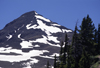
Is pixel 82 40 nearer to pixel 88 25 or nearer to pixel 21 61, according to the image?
pixel 88 25

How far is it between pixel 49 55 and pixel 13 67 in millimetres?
48321

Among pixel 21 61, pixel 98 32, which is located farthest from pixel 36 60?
pixel 98 32

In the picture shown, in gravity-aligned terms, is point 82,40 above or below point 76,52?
above

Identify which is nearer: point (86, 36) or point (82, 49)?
point (82, 49)

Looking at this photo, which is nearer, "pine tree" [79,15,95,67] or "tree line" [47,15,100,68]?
"tree line" [47,15,100,68]

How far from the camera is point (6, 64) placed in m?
171

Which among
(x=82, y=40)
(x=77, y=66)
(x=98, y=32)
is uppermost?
(x=98, y=32)

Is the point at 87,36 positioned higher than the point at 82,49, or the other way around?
the point at 87,36

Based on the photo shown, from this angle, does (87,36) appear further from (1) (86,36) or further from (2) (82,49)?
(2) (82,49)

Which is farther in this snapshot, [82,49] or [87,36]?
[87,36]

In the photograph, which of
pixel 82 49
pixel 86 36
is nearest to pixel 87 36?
pixel 86 36

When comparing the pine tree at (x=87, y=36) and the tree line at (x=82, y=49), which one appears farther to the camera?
the pine tree at (x=87, y=36)

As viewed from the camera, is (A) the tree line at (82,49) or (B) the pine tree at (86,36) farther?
(B) the pine tree at (86,36)

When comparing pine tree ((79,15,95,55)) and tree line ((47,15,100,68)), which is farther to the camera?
pine tree ((79,15,95,55))
